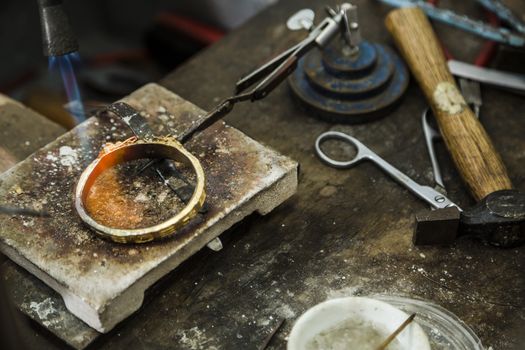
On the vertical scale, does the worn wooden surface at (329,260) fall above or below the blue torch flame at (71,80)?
below

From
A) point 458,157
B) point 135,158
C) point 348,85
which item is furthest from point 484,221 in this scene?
point 135,158

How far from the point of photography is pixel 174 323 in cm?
145

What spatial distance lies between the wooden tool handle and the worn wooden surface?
0.07 meters

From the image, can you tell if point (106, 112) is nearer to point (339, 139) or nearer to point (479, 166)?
point (339, 139)

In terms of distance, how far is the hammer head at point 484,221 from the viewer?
1.50 meters

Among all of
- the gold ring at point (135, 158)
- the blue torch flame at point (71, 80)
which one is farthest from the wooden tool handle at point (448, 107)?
the blue torch flame at point (71, 80)

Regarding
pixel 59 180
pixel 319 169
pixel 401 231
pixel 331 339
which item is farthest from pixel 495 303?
pixel 59 180

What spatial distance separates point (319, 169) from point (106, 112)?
20.8 inches

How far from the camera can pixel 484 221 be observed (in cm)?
150

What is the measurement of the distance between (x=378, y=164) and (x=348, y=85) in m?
0.25

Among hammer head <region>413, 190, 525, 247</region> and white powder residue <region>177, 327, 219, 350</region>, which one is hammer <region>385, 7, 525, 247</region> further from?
white powder residue <region>177, 327, 219, 350</region>

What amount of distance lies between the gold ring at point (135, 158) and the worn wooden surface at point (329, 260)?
179 millimetres

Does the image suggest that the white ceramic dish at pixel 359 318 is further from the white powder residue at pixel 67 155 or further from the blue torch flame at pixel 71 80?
the blue torch flame at pixel 71 80

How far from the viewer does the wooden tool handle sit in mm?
1628
